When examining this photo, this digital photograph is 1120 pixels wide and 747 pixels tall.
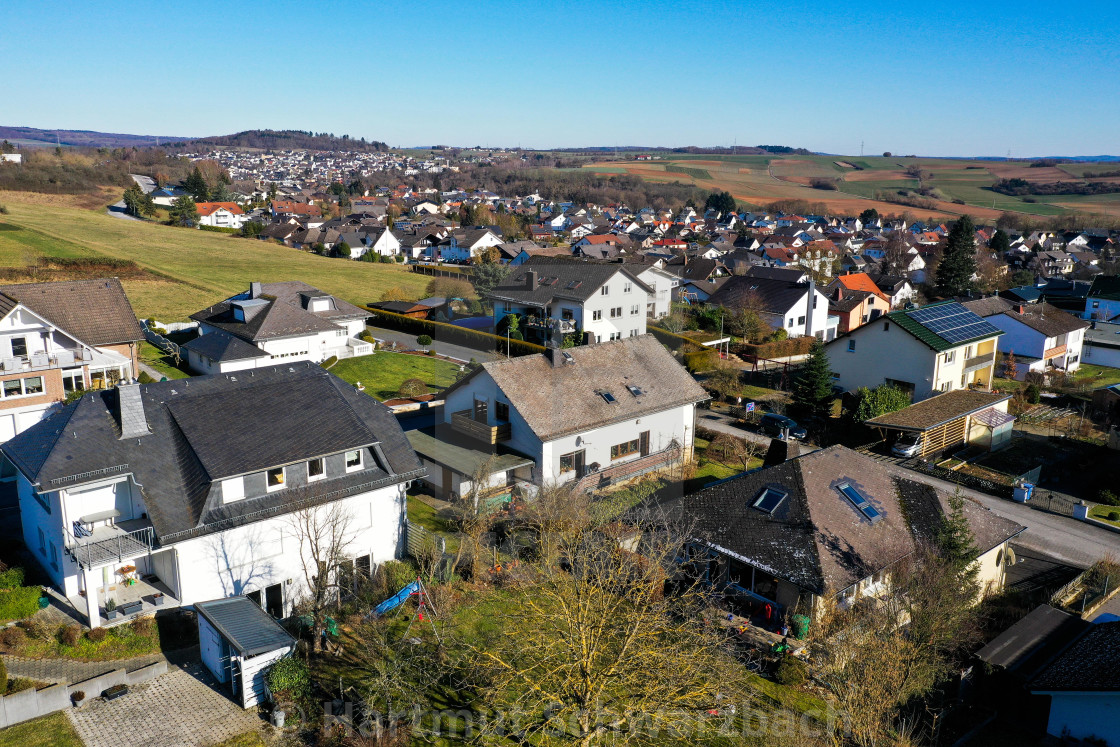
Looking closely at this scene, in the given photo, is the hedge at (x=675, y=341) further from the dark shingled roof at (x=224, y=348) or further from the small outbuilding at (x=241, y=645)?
the small outbuilding at (x=241, y=645)

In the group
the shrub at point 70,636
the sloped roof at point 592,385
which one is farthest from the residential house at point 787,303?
the shrub at point 70,636

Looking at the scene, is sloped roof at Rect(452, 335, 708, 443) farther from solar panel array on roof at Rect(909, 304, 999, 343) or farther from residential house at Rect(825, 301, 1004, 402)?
solar panel array on roof at Rect(909, 304, 999, 343)

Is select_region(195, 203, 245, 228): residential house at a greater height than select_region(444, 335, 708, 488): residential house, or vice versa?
select_region(195, 203, 245, 228): residential house

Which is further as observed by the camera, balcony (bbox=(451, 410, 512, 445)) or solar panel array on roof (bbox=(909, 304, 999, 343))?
solar panel array on roof (bbox=(909, 304, 999, 343))

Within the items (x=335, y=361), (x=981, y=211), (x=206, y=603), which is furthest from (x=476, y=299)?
(x=981, y=211)

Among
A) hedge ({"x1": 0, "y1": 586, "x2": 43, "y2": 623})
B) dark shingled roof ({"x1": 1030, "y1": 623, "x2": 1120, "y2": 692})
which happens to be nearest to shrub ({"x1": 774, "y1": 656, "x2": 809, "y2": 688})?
dark shingled roof ({"x1": 1030, "y1": 623, "x2": 1120, "y2": 692})

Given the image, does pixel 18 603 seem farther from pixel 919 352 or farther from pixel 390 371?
pixel 919 352
